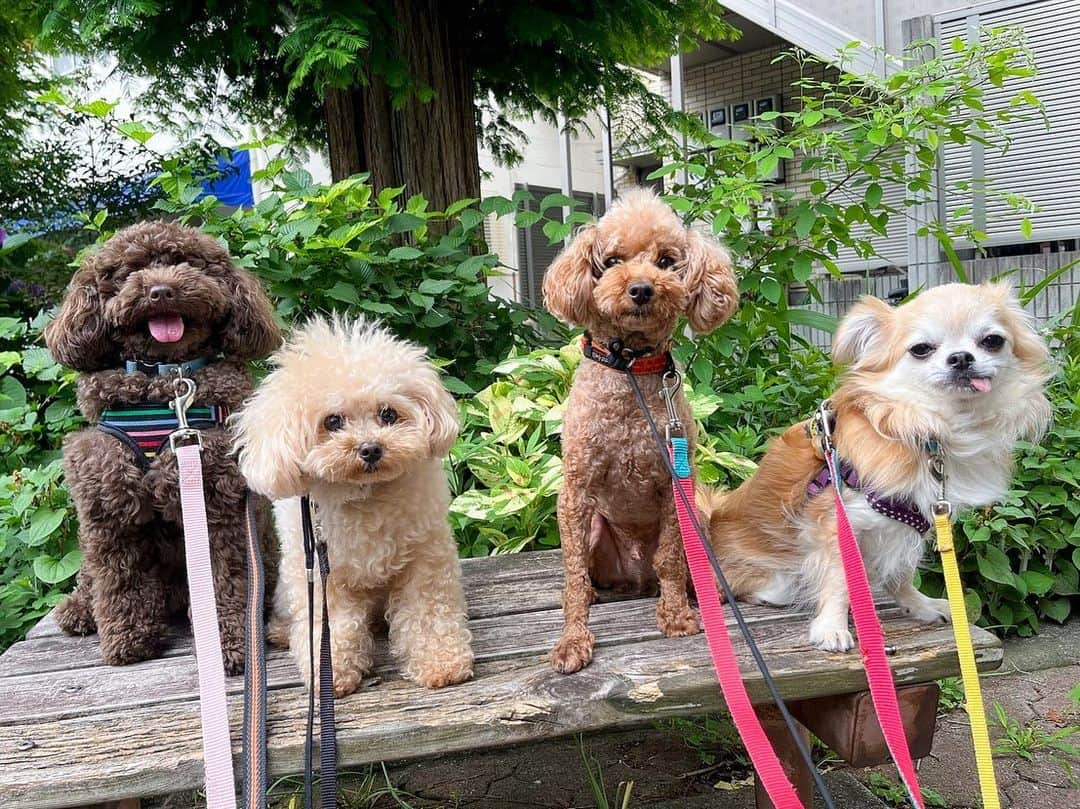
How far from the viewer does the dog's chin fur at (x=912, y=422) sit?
6.46 feet

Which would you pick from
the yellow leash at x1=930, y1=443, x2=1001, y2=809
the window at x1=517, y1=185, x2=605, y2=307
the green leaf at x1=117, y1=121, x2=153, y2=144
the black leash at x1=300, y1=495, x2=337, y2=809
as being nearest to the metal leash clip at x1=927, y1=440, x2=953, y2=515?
the yellow leash at x1=930, y1=443, x2=1001, y2=809

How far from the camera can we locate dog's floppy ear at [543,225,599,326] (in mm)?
2016

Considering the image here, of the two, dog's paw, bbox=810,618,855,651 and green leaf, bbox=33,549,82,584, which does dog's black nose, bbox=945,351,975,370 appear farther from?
green leaf, bbox=33,549,82,584

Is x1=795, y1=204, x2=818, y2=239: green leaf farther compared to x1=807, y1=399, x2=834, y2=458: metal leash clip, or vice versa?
x1=795, y1=204, x2=818, y2=239: green leaf

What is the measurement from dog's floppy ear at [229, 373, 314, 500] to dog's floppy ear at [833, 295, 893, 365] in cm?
151

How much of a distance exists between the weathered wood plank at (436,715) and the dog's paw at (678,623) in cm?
5

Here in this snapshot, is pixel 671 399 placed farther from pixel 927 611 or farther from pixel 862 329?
pixel 927 611

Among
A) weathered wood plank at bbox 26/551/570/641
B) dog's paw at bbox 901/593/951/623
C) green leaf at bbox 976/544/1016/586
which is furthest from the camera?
green leaf at bbox 976/544/1016/586

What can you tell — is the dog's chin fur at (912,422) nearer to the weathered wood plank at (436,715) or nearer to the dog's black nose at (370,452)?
the weathered wood plank at (436,715)

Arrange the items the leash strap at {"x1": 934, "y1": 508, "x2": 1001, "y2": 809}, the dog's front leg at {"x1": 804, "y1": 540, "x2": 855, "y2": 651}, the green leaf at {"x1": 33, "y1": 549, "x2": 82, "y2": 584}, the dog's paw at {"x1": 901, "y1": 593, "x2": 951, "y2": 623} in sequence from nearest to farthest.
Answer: the leash strap at {"x1": 934, "y1": 508, "x2": 1001, "y2": 809} → the dog's front leg at {"x1": 804, "y1": 540, "x2": 855, "y2": 651} → the dog's paw at {"x1": 901, "y1": 593, "x2": 951, "y2": 623} → the green leaf at {"x1": 33, "y1": 549, "x2": 82, "y2": 584}

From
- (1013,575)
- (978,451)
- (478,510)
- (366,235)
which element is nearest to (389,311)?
(366,235)

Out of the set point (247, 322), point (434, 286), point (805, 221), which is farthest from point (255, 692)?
point (805, 221)

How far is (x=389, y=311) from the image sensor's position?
3359mm

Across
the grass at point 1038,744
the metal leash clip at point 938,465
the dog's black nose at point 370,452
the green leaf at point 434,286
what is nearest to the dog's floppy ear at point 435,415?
the dog's black nose at point 370,452
